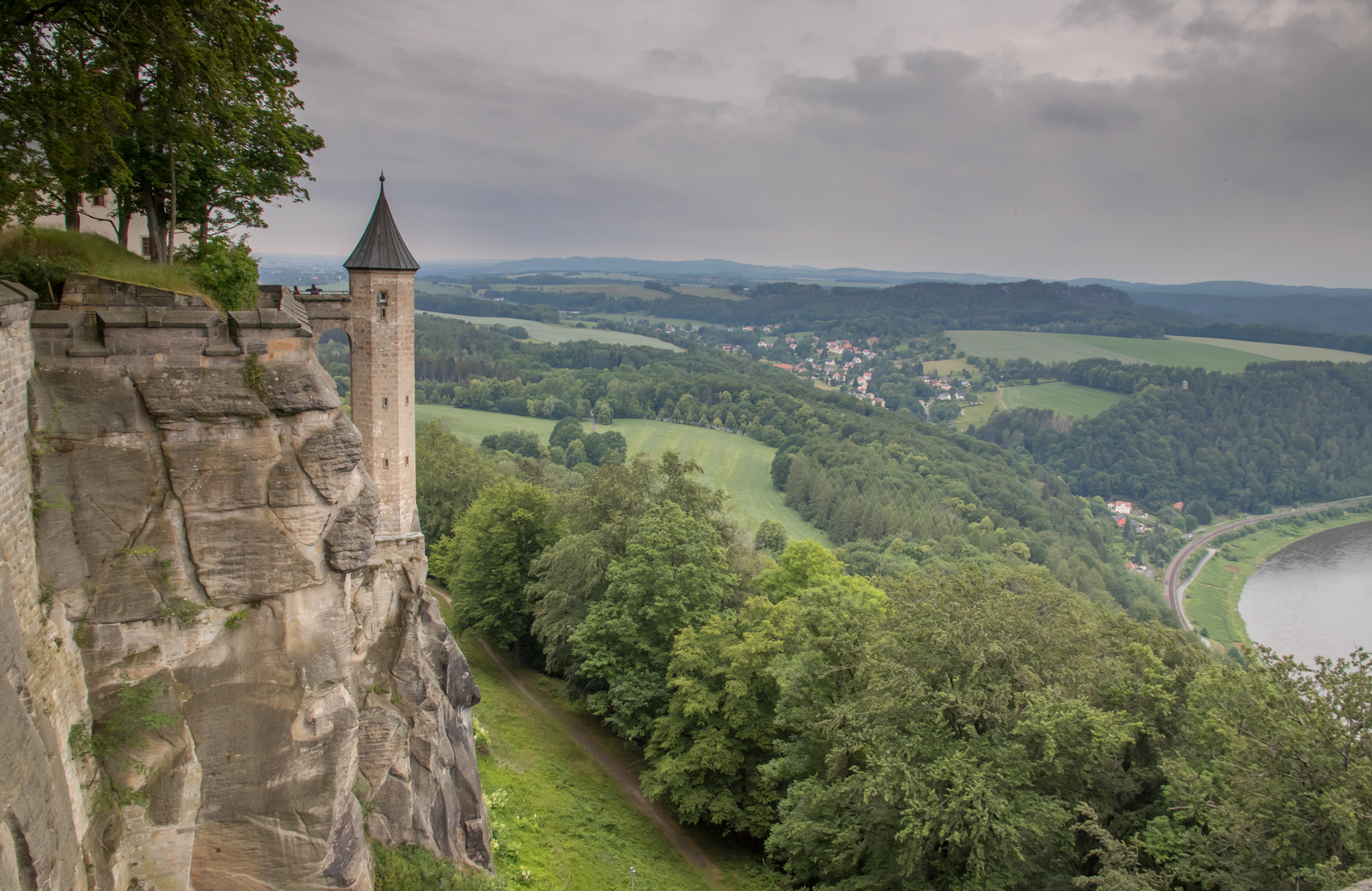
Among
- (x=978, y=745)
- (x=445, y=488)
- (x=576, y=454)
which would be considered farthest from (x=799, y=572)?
(x=576, y=454)

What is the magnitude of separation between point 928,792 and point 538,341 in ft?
557

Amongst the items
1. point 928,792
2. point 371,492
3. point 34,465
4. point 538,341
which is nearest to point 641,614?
point 928,792

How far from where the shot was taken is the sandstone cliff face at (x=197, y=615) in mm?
12273

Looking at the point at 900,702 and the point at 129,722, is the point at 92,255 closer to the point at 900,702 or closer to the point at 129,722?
the point at 129,722

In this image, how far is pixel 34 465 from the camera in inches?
480

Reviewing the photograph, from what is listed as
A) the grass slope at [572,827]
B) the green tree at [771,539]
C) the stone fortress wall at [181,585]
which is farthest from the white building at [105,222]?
the green tree at [771,539]

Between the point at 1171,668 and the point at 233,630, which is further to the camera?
the point at 1171,668

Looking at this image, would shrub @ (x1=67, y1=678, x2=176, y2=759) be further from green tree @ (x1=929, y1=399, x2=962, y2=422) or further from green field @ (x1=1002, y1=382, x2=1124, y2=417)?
green field @ (x1=1002, y1=382, x2=1124, y2=417)

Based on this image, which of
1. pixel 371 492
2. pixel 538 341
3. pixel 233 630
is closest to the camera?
pixel 233 630

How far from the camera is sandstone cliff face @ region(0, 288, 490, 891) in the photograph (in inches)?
483

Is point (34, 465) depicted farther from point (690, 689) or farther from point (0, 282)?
point (690, 689)

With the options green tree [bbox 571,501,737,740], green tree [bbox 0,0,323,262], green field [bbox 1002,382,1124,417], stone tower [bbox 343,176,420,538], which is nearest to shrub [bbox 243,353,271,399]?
green tree [bbox 0,0,323,262]

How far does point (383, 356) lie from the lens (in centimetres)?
2419

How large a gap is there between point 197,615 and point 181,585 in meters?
0.58
